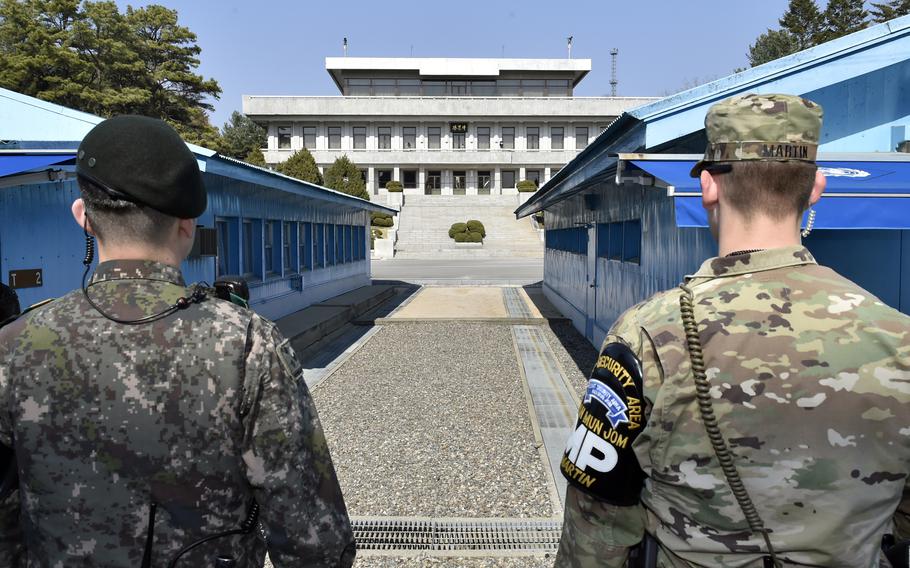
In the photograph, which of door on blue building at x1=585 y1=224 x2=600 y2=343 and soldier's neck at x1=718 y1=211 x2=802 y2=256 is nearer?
soldier's neck at x1=718 y1=211 x2=802 y2=256

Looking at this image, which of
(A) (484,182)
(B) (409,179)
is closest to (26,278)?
(A) (484,182)

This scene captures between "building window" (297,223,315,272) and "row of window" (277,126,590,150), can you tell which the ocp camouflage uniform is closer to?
"building window" (297,223,315,272)

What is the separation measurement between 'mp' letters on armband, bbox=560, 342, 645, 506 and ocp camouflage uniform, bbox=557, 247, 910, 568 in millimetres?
31

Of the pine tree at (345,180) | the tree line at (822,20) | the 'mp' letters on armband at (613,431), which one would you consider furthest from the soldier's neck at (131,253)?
the tree line at (822,20)

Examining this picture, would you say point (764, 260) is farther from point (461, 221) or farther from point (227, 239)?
point (461, 221)

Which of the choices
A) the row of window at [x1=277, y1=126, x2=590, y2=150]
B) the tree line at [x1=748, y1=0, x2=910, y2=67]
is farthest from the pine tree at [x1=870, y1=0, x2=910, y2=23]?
the row of window at [x1=277, y1=126, x2=590, y2=150]

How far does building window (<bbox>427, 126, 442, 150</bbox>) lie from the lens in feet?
201

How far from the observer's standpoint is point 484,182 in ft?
208

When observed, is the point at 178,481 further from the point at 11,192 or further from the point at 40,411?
the point at 11,192

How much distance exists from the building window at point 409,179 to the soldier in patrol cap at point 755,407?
62.6m

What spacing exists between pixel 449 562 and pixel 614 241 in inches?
307

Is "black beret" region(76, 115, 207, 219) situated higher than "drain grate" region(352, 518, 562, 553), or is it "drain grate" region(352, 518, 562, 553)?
"black beret" region(76, 115, 207, 219)

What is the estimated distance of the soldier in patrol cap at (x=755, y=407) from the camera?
4.89 feet

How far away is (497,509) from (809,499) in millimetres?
3492
